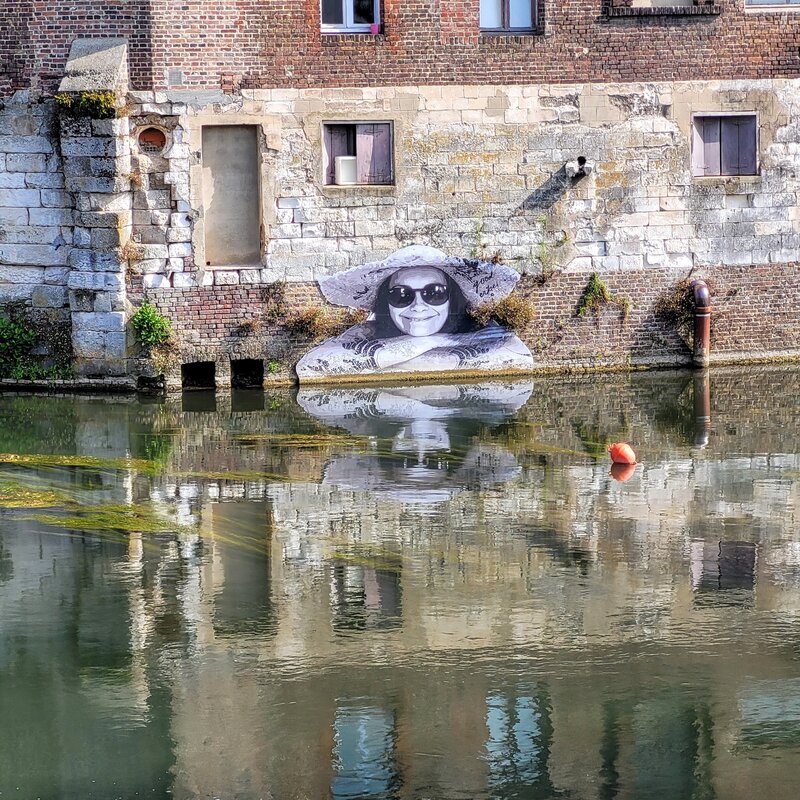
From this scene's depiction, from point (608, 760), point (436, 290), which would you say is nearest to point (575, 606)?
point (608, 760)

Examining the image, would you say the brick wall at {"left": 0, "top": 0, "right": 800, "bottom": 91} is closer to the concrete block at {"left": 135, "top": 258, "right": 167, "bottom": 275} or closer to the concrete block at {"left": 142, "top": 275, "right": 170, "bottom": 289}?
the concrete block at {"left": 135, "top": 258, "right": 167, "bottom": 275}

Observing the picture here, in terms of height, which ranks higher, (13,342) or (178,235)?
(178,235)

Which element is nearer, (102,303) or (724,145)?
(102,303)

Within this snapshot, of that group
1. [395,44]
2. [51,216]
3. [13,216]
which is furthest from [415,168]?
[13,216]

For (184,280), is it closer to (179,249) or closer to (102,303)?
(179,249)

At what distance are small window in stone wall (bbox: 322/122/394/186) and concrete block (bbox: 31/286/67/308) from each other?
3244mm

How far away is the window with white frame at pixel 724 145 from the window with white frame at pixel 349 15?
3.97 metres

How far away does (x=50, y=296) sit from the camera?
16.7m

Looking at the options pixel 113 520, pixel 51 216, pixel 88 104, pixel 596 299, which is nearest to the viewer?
pixel 113 520

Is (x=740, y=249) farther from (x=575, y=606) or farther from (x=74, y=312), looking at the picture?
(x=575, y=606)

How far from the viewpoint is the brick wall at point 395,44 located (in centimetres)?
1616

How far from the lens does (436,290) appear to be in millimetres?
17266

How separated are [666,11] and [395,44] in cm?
315

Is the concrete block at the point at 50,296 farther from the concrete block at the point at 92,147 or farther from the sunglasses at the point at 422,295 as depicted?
the sunglasses at the point at 422,295
